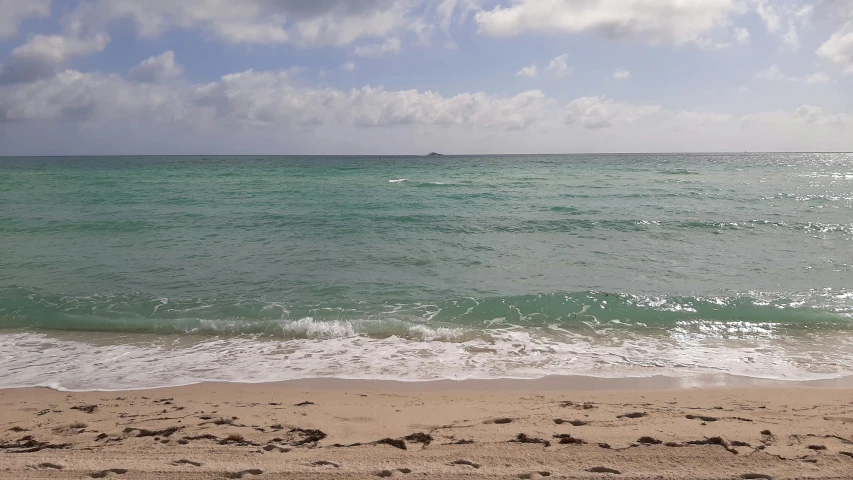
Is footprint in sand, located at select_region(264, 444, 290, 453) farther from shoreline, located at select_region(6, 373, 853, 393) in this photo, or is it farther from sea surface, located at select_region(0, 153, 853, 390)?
sea surface, located at select_region(0, 153, 853, 390)

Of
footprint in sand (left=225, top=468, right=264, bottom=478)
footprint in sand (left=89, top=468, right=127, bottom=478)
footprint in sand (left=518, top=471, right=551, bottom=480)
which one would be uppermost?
footprint in sand (left=518, top=471, right=551, bottom=480)

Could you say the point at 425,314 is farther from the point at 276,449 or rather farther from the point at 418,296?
the point at 276,449

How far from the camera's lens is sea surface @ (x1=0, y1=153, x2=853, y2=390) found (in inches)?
259

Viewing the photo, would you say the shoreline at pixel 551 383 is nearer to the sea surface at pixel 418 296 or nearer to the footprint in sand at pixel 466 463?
the sea surface at pixel 418 296

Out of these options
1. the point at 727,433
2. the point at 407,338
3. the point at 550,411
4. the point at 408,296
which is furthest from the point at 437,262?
the point at 727,433

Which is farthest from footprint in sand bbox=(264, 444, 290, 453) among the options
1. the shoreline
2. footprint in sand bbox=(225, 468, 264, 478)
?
the shoreline

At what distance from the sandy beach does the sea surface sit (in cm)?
56

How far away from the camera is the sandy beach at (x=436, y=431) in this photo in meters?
3.71

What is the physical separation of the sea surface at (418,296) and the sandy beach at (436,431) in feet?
1.85

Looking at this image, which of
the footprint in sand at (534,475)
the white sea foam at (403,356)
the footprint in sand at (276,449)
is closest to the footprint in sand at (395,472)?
the footprint in sand at (534,475)

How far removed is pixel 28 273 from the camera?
1097 cm

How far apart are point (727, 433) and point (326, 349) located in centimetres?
504

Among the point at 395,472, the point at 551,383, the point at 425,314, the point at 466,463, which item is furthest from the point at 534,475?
the point at 425,314

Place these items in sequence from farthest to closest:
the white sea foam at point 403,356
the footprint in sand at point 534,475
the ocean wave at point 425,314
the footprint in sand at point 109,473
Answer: the ocean wave at point 425,314, the white sea foam at point 403,356, the footprint in sand at point 109,473, the footprint in sand at point 534,475
